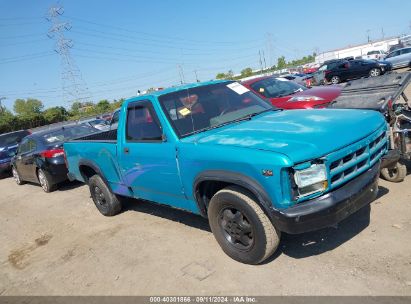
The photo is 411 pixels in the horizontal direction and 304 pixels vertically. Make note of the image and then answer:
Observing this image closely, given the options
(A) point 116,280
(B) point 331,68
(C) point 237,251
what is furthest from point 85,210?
(B) point 331,68

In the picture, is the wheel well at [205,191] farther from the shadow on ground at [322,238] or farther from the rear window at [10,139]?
the rear window at [10,139]

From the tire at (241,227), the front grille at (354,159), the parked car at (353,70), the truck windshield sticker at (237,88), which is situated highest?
the truck windshield sticker at (237,88)

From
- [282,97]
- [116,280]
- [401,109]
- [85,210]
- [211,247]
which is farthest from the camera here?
[282,97]

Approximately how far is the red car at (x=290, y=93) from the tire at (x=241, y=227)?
381cm

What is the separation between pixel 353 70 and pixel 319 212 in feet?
84.9

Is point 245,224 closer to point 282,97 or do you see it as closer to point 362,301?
point 362,301

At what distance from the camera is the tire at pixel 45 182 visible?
997cm

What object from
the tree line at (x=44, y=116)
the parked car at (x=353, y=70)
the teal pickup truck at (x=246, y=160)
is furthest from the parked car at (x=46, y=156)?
the tree line at (x=44, y=116)

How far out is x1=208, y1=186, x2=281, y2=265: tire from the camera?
378 cm

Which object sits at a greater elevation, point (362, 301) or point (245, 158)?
point (245, 158)

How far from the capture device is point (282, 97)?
9570mm

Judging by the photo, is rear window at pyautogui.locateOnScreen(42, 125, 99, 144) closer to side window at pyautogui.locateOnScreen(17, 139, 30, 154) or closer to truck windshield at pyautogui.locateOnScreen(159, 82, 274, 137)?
side window at pyautogui.locateOnScreen(17, 139, 30, 154)

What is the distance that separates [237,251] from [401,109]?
130 inches

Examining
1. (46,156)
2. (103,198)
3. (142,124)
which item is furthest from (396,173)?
(46,156)
